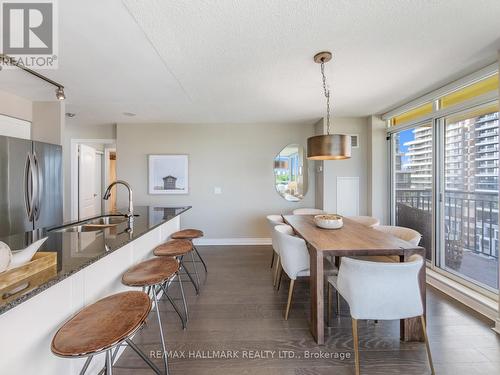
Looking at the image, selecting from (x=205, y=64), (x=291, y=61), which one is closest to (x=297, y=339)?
(x=291, y=61)

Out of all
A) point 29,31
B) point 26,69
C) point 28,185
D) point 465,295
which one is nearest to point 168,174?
point 28,185

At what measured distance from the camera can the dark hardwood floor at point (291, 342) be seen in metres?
1.58

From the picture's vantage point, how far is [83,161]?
4.81 metres

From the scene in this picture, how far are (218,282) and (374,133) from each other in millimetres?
3663

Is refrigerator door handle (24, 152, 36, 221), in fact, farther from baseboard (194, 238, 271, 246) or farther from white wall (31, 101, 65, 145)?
baseboard (194, 238, 271, 246)

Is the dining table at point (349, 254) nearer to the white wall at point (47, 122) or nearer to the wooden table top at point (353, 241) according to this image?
the wooden table top at point (353, 241)

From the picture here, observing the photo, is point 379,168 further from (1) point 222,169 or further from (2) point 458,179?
(1) point 222,169

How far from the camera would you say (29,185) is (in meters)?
2.70

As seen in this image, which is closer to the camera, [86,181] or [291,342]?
[291,342]

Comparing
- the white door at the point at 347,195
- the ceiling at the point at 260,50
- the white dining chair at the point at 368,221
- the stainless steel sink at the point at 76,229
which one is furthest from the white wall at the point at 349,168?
the stainless steel sink at the point at 76,229

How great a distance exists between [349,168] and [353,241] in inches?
101

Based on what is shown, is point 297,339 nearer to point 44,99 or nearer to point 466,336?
point 466,336

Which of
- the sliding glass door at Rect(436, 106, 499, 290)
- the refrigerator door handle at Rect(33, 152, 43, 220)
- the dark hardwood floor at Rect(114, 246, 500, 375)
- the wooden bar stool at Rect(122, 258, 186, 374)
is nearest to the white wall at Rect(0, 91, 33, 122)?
the refrigerator door handle at Rect(33, 152, 43, 220)

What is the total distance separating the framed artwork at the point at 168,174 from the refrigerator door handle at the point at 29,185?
1900 millimetres
